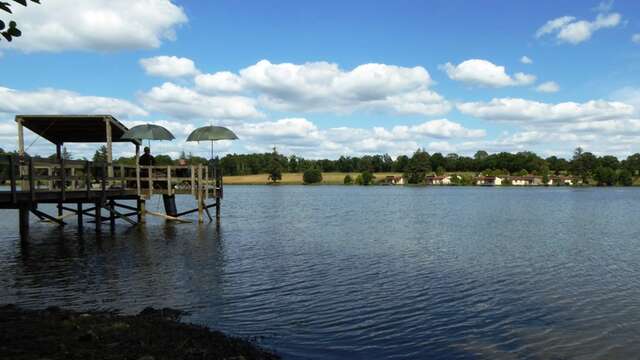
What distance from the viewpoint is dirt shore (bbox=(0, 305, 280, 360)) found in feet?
27.0

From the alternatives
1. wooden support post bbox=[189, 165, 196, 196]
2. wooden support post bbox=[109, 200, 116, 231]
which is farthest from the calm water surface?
wooden support post bbox=[189, 165, 196, 196]

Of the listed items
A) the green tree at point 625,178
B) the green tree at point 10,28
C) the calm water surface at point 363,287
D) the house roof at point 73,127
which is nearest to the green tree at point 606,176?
the green tree at point 625,178

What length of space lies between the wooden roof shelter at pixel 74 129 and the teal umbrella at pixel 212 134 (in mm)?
4265

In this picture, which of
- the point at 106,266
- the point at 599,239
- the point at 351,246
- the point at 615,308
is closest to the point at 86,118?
the point at 106,266

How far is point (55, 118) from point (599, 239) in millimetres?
29902

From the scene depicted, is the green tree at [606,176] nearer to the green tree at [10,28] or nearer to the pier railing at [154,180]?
the pier railing at [154,180]

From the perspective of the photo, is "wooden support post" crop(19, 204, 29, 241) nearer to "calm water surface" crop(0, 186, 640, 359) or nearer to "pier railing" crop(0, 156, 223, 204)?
"calm water surface" crop(0, 186, 640, 359)

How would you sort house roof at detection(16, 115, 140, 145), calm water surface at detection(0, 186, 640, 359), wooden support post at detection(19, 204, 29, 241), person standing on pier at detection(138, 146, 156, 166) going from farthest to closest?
person standing on pier at detection(138, 146, 156, 166) < house roof at detection(16, 115, 140, 145) < wooden support post at detection(19, 204, 29, 241) < calm water surface at detection(0, 186, 640, 359)

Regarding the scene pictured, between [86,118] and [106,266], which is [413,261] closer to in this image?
[106,266]

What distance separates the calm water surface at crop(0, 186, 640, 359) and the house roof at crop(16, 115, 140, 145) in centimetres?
613

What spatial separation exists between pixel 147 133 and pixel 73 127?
197 inches

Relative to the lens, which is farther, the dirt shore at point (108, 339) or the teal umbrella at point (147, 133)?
the teal umbrella at point (147, 133)

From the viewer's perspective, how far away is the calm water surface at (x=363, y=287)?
438 inches

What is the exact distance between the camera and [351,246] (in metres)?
25.3
